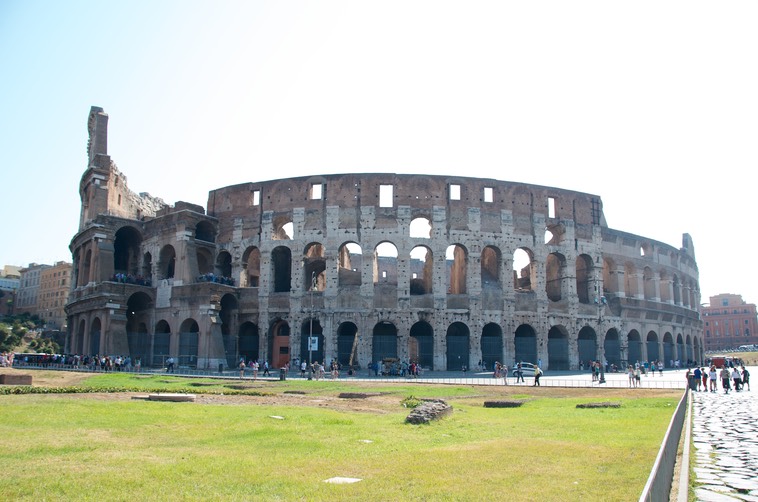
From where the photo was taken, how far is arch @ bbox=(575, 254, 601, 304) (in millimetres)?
44062

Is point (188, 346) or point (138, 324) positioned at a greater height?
point (138, 324)

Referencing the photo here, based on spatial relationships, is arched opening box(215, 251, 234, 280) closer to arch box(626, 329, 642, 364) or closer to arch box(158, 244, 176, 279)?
arch box(158, 244, 176, 279)

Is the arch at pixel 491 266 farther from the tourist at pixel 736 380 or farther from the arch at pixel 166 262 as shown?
the arch at pixel 166 262

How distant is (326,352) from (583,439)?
28452 mm

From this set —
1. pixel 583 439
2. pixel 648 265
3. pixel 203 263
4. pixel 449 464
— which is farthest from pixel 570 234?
pixel 449 464

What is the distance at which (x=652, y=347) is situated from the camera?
47.4m

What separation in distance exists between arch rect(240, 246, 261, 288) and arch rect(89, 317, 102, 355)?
1028 centimetres

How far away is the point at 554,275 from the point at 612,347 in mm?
6405

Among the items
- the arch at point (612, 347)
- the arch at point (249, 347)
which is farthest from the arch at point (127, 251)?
the arch at point (612, 347)

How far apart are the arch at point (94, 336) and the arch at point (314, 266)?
47.4 ft

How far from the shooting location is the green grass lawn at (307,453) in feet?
23.5

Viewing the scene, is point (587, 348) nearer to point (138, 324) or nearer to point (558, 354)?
point (558, 354)

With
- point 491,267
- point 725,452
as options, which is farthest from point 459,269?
point 725,452

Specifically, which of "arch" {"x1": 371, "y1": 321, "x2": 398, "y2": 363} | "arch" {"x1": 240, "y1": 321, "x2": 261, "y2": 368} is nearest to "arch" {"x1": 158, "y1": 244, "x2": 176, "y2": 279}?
"arch" {"x1": 240, "y1": 321, "x2": 261, "y2": 368}
